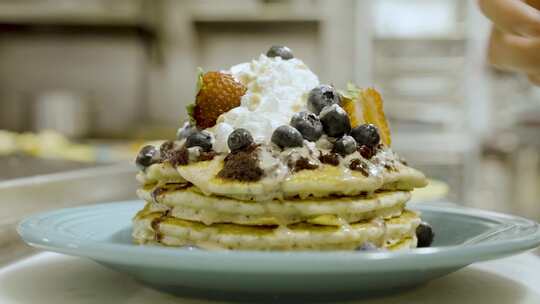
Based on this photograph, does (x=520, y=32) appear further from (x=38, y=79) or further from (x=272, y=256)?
(x=38, y=79)

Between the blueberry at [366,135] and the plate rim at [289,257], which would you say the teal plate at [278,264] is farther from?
the blueberry at [366,135]

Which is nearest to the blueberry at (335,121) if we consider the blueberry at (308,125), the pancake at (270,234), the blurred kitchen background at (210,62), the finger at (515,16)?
the blueberry at (308,125)

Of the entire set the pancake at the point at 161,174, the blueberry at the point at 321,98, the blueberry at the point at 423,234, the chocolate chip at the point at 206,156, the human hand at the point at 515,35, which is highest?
the human hand at the point at 515,35

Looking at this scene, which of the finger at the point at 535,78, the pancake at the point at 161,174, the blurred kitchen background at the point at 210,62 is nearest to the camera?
the pancake at the point at 161,174

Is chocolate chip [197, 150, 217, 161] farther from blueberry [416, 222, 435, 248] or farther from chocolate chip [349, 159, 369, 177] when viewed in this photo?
blueberry [416, 222, 435, 248]

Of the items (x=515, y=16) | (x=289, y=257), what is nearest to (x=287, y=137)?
(x=289, y=257)

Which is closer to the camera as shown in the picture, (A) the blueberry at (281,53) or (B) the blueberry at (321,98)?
(B) the blueberry at (321,98)

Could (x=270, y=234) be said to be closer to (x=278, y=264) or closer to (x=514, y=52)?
(x=278, y=264)
